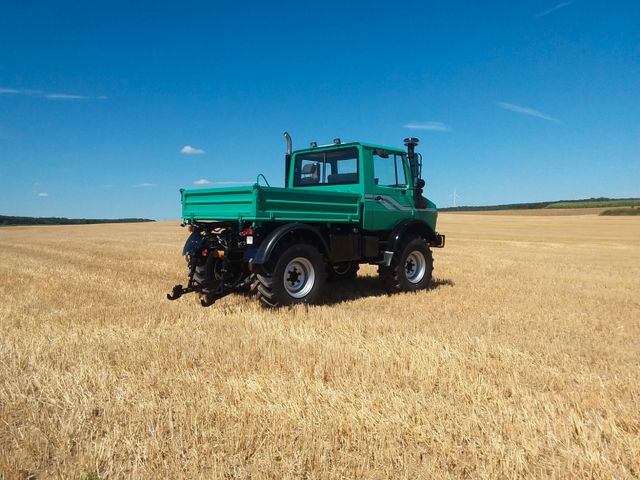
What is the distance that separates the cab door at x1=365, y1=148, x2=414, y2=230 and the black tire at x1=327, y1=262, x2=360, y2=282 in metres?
0.99

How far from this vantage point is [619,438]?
318 centimetres

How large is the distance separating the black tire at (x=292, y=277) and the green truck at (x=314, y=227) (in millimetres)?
14

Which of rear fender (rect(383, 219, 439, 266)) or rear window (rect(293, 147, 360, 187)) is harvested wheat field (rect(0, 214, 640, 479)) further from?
rear window (rect(293, 147, 360, 187))

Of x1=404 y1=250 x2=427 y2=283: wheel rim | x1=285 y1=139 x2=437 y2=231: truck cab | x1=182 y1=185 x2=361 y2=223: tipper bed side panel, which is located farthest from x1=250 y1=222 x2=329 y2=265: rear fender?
x1=404 y1=250 x2=427 y2=283: wheel rim

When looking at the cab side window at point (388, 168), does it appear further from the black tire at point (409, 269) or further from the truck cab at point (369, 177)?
the black tire at point (409, 269)

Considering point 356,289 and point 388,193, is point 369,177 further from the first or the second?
point 356,289

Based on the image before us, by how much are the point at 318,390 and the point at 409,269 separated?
19.7ft

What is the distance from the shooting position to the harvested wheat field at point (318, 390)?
2939mm

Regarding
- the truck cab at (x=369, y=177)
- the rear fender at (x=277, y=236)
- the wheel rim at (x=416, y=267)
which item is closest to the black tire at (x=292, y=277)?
the rear fender at (x=277, y=236)

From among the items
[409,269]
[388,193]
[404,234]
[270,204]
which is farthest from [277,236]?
[409,269]

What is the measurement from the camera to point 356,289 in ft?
31.6

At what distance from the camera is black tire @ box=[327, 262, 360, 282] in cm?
931

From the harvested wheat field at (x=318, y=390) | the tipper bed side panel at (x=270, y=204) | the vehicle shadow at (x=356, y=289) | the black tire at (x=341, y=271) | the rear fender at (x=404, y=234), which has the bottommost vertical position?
the vehicle shadow at (x=356, y=289)

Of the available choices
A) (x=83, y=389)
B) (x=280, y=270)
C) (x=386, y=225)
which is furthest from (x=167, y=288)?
(x=83, y=389)
